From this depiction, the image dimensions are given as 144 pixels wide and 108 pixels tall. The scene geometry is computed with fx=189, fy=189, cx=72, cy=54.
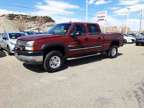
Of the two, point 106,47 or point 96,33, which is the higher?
point 96,33

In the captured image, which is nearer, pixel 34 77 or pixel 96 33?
pixel 34 77

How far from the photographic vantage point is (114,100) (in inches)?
184

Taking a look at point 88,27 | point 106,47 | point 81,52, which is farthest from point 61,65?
point 106,47

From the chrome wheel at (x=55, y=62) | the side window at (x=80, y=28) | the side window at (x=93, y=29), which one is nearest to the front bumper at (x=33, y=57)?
the chrome wheel at (x=55, y=62)

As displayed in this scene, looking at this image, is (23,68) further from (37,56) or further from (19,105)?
(19,105)

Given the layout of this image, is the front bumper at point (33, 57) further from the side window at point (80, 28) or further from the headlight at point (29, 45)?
the side window at point (80, 28)

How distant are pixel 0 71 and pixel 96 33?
4.95m

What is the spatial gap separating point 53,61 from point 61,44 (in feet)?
2.53

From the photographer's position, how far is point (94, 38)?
9461 millimetres

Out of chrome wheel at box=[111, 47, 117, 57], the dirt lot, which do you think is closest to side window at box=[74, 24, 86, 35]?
the dirt lot

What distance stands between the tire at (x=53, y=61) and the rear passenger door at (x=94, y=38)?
201 centimetres

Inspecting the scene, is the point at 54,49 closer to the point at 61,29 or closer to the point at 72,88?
the point at 61,29

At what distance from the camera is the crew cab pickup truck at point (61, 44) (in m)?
7.13

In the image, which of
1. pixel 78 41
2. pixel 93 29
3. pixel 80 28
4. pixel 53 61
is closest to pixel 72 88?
pixel 53 61
